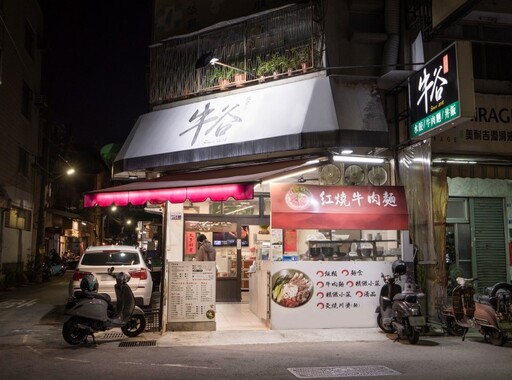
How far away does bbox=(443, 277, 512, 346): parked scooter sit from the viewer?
30.9ft

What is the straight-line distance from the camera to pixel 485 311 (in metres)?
9.70

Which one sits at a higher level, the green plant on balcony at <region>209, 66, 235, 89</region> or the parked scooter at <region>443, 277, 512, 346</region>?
the green plant on balcony at <region>209, 66, 235, 89</region>

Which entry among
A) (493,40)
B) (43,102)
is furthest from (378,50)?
(43,102)

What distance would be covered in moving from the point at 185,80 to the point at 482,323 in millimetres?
9702

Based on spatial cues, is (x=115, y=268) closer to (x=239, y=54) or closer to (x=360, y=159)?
(x=239, y=54)

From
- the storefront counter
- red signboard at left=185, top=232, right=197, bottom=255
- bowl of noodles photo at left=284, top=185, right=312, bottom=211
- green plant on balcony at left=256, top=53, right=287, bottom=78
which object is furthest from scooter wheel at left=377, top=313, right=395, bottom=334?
green plant on balcony at left=256, top=53, right=287, bottom=78

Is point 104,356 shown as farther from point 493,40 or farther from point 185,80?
point 493,40

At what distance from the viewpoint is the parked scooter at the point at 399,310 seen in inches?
375

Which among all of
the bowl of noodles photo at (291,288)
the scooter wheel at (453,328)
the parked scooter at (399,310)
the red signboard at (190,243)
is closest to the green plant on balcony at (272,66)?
the bowl of noodles photo at (291,288)

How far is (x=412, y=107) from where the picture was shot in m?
11.0

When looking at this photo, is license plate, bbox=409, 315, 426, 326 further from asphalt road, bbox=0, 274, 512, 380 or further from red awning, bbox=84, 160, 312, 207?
red awning, bbox=84, 160, 312, 207

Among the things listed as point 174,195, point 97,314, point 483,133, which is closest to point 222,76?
point 174,195

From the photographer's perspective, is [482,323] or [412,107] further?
[412,107]

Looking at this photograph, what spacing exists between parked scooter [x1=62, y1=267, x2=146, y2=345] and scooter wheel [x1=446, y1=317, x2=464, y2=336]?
6.48 meters
